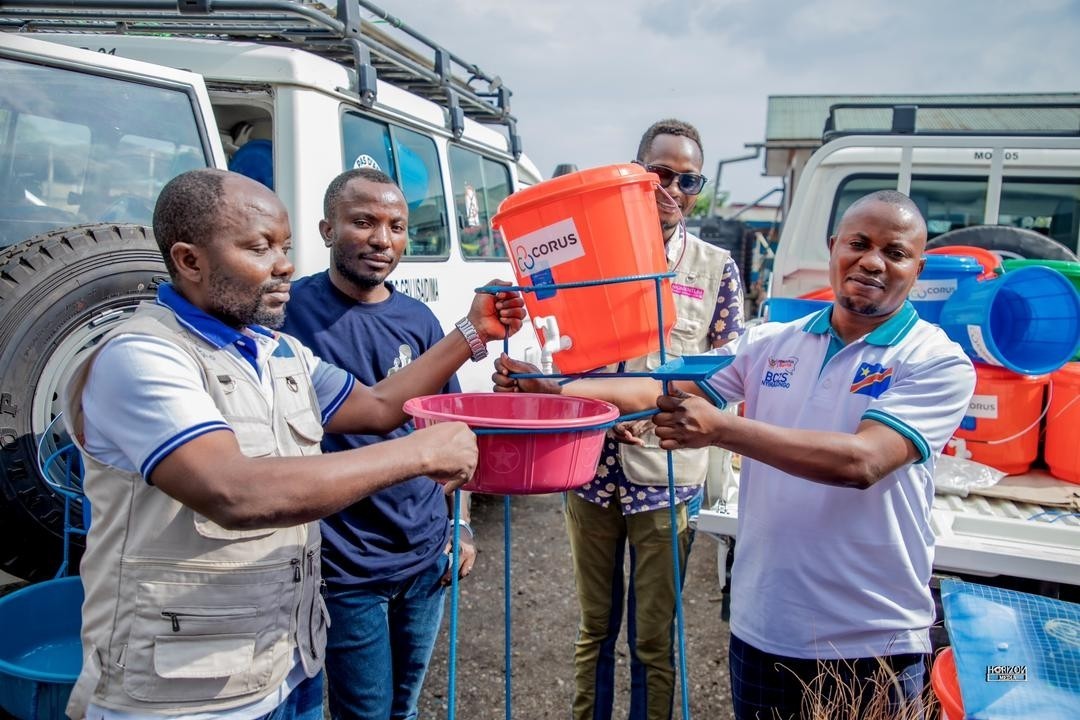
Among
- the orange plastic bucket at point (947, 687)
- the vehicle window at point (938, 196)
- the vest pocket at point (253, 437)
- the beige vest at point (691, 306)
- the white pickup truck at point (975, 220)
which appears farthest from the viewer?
the vehicle window at point (938, 196)

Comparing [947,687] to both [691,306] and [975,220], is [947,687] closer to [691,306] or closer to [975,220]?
[691,306]

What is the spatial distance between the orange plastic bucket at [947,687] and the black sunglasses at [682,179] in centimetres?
156

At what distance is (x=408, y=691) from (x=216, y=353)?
51.8 inches

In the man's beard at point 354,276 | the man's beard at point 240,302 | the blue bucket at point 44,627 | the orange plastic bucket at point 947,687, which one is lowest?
the blue bucket at point 44,627

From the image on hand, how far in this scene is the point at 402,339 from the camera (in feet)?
7.29

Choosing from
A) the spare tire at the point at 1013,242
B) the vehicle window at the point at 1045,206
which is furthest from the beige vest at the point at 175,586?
the vehicle window at the point at 1045,206

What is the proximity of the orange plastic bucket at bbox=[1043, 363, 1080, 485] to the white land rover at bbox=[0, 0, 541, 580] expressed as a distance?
9.74 feet

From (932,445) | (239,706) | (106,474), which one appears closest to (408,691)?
(239,706)

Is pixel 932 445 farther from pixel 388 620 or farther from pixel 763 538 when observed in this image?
pixel 388 620

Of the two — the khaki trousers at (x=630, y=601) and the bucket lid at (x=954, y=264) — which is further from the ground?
the bucket lid at (x=954, y=264)

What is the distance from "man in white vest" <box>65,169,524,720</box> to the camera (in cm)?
129

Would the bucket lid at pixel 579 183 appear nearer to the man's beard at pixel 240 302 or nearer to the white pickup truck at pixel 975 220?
the man's beard at pixel 240 302

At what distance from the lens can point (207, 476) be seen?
1.26m

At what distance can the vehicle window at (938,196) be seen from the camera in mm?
4875
